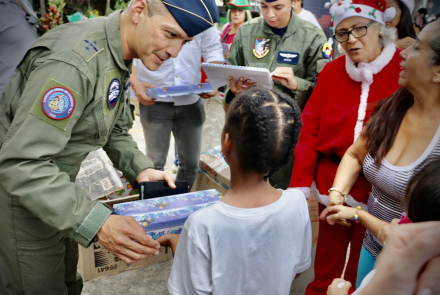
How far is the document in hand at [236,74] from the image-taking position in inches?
85.1

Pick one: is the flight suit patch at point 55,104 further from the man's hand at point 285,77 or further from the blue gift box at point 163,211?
the man's hand at point 285,77

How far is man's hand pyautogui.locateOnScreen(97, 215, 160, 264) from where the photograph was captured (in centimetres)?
129

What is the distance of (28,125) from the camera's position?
1182 mm

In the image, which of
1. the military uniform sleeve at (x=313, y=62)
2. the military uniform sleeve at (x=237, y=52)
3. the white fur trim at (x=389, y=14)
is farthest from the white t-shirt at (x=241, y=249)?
the military uniform sleeve at (x=237, y=52)

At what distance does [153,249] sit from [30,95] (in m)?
0.71

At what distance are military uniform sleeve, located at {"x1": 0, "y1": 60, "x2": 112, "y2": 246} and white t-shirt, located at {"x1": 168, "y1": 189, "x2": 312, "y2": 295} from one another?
15.1 inches

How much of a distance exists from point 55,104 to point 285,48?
6.28 ft

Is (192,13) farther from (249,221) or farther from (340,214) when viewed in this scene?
(340,214)

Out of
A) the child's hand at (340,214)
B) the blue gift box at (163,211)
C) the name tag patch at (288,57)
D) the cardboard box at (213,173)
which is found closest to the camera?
the blue gift box at (163,211)

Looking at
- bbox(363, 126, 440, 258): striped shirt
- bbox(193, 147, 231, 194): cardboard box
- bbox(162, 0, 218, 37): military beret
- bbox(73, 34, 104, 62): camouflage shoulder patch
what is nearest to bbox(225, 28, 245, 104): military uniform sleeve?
bbox(193, 147, 231, 194): cardboard box

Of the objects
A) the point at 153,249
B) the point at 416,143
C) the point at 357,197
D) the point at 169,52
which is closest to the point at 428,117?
the point at 416,143

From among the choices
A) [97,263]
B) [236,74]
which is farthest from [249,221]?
[97,263]

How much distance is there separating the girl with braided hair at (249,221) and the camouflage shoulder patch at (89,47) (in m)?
0.57

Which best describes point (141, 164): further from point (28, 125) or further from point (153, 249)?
point (28, 125)
